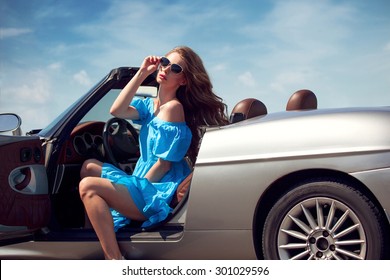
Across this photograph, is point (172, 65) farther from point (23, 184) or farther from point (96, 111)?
point (23, 184)

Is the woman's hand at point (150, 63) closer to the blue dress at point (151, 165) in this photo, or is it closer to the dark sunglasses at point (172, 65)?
the dark sunglasses at point (172, 65)

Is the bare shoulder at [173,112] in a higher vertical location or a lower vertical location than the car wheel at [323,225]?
higher

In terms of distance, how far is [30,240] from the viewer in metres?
3.80

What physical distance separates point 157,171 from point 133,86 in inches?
24.4

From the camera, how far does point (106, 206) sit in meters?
3.63

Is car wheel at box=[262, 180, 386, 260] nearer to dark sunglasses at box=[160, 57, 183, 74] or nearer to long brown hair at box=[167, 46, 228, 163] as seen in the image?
long brown hair at box=[167, 46, 228, 163]

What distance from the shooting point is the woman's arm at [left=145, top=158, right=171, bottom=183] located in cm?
385

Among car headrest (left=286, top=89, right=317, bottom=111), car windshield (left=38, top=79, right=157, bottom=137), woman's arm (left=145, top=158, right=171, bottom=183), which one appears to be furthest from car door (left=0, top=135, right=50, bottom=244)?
car headrest (left=286, top=89, right=317, bottom=111)

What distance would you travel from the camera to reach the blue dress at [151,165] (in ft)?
12.1

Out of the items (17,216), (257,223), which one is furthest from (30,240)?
(257,223)

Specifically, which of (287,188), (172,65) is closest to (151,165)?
A: (172,65)

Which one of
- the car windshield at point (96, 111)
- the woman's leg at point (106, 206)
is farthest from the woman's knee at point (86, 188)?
the car windshield at point (96, 111)

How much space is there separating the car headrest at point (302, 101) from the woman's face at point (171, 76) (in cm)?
79
